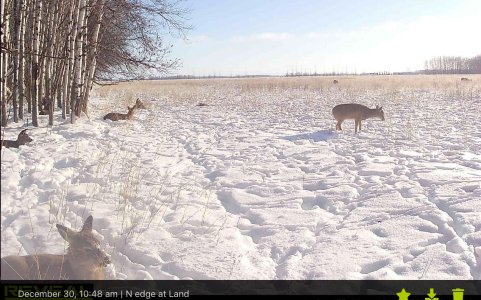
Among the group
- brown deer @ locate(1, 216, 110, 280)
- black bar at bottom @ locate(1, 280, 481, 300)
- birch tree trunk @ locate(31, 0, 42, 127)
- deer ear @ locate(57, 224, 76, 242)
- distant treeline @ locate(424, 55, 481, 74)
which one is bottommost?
black bar at bottom @ locate(1, 280, 481, 300)

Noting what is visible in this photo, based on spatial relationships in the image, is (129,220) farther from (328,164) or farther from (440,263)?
(328,164)

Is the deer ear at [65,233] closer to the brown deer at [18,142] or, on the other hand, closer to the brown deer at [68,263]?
the brown deer at [68,263]

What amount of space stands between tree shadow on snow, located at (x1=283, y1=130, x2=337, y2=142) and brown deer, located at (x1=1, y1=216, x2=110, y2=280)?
736cm

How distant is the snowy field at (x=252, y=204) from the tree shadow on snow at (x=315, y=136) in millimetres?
990

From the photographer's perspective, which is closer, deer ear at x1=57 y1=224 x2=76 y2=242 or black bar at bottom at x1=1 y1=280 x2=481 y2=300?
black bar at bottom at x1=1 y1=280 x2=481 y2=300

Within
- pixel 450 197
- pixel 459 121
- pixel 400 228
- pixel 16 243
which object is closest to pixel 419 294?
pixel 400 228

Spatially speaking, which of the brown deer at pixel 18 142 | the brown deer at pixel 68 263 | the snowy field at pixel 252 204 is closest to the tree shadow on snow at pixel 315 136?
the snowy field at pixel 252 204

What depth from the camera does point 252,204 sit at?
5.28 metres

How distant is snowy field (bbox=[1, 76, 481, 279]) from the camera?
3592 millimetres

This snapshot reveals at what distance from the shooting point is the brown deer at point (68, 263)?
3.01 meters

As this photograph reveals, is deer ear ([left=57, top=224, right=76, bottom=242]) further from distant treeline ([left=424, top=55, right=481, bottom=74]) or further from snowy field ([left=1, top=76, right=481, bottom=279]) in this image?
distant treeline ([left=424, top=55, right=481, bottom=74])

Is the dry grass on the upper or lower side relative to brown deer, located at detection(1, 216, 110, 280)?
upper

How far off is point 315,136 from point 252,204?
19.2 ft

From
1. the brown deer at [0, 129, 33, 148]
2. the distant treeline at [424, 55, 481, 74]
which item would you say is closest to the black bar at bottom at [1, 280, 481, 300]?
the brown deer at [0, 129, 33, 148]
